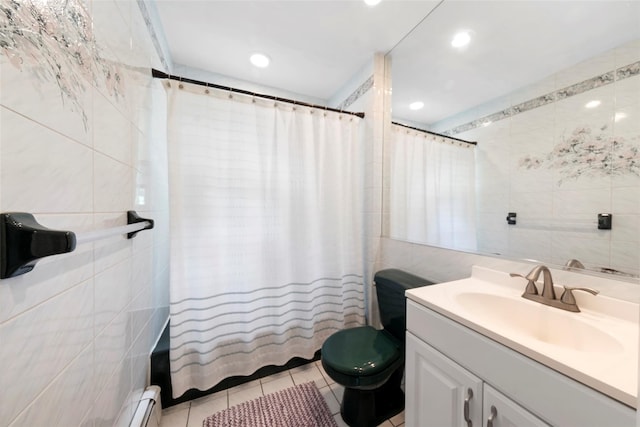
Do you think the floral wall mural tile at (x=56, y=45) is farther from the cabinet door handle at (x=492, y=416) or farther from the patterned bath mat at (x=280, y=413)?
the patterned bath mat at (x=280, y=413)

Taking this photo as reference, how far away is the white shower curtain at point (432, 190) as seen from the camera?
4.21 ft

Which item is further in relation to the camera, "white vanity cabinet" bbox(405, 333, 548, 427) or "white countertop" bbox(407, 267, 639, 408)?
"white vanity cabinet" bbox(405, 333, 548, 427)

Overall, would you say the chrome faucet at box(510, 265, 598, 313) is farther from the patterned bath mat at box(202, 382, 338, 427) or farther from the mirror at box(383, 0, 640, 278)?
the patterned bath mat at box(202, 382, 338, 427)

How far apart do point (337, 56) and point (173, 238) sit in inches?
69.2

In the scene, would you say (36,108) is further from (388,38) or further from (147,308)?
(388,38)

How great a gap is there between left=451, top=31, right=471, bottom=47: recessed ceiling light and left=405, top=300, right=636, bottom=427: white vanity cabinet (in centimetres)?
157

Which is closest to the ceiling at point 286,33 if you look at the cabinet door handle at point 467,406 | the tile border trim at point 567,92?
the tile border trim at point 567,92

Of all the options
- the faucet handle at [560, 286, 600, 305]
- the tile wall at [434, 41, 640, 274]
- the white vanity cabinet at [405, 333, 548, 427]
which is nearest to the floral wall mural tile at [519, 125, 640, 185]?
the tile wall at [434, 41, 640, 274]

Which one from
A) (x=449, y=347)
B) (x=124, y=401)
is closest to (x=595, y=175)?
(x=449, y=347)

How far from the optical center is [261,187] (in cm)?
145

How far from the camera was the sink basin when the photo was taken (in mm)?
653

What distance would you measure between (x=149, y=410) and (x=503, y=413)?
149cm

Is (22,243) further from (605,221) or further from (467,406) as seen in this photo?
(605,221)

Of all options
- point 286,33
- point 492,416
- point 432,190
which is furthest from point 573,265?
point 286,33
